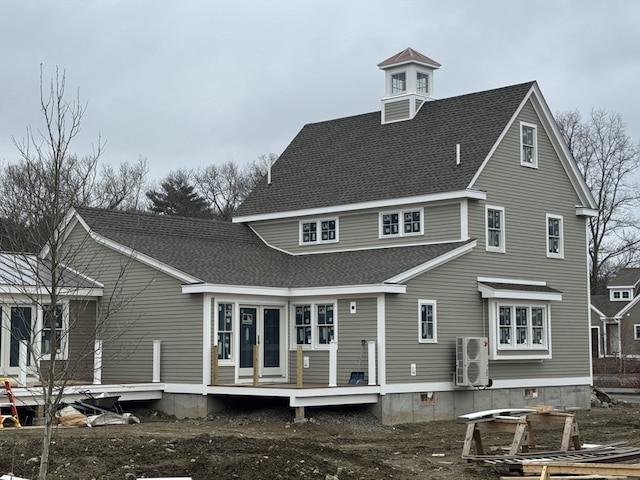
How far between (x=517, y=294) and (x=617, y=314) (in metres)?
46.9

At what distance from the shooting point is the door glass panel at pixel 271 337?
27.4m

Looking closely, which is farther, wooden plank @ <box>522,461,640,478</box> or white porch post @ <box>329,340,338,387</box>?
white porch post @ <box>329,340,338,387</box>

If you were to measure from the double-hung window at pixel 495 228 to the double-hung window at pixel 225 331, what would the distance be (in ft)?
24.9

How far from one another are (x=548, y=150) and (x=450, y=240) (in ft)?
17.4

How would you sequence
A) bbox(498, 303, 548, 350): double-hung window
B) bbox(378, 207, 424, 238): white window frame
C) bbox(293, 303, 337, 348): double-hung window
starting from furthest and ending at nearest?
bbox(378, 207, 424, 238): white window frame, bbox(498, 303, 548, 350): double-hung window, bbox(293, 303, 337, 348): double-hung window

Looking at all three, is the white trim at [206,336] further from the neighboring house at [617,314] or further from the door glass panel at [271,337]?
the neighboring house at [617,314]

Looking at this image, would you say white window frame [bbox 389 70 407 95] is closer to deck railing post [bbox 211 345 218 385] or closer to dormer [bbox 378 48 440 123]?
dormer [bbox 378 48 440 123]

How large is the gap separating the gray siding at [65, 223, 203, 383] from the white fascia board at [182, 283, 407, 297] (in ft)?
2.14

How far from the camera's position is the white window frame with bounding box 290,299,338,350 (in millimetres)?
26250

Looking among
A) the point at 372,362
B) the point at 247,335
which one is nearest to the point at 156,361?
the point at 247,335

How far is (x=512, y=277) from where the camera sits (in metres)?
29.0

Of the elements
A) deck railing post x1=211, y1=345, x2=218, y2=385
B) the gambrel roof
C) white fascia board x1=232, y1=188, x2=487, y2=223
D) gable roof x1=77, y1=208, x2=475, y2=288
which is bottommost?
deck railing post x1=211, y1=345, x2=218, y2=385

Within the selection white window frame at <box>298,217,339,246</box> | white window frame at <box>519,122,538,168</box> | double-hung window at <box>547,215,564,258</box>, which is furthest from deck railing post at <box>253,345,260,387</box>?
double-hung window at <box>547,215,564,258</box>

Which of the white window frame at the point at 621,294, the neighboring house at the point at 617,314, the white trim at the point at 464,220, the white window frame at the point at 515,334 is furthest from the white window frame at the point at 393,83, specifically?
the white window frame at the point at 621,294
